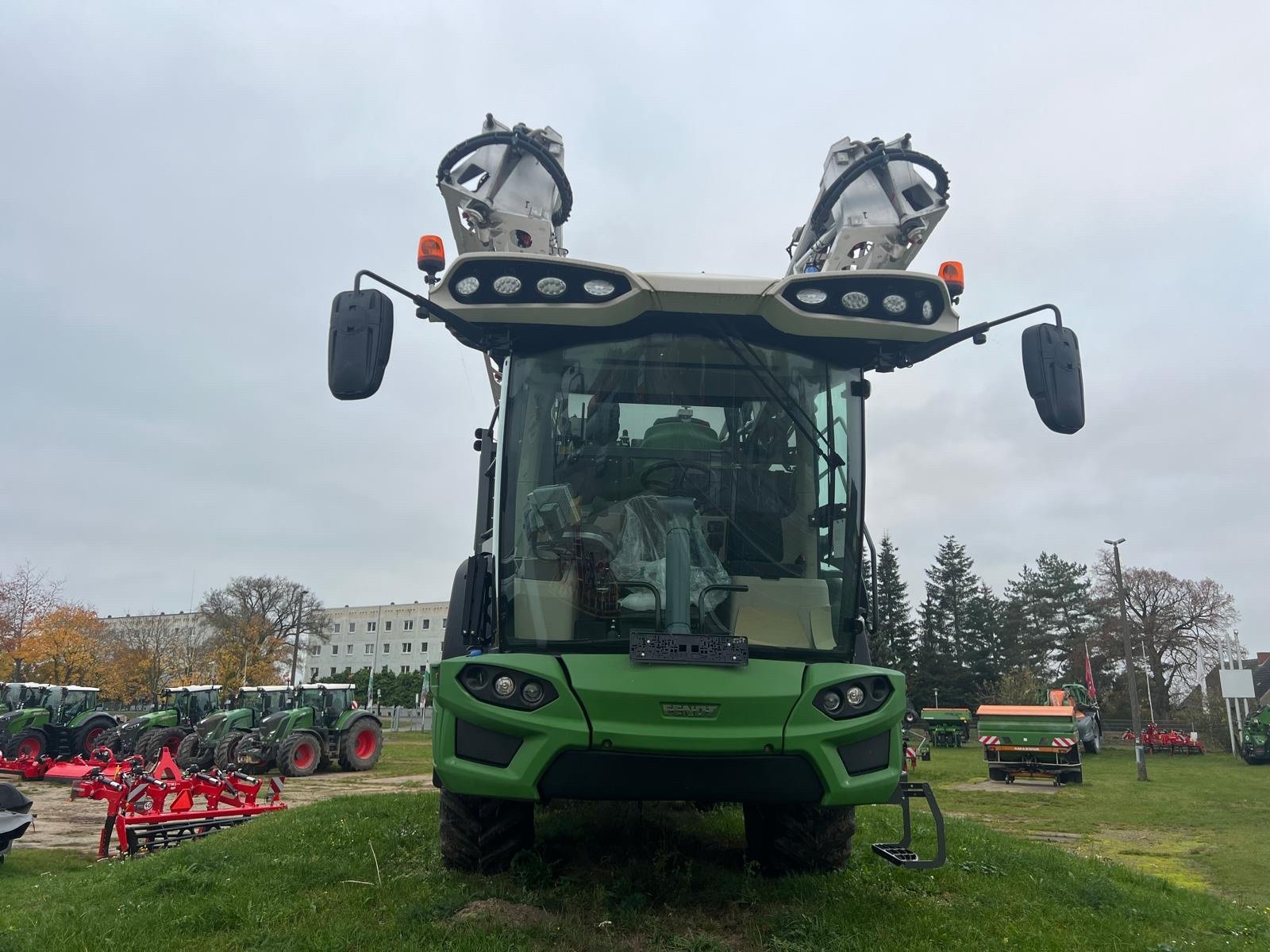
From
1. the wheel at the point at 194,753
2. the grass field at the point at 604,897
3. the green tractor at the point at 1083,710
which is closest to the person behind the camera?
the grass field at the point at 604,897

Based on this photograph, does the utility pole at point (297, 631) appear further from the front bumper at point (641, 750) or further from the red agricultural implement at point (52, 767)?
the front bumper at point (641, 750)

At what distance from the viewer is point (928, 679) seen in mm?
53406

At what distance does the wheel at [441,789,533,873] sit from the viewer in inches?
187

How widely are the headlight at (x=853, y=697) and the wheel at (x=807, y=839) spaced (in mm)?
1257

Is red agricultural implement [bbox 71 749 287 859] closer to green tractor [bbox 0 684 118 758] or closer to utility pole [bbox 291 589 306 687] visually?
green tractor [bbox 0 684 118 758]

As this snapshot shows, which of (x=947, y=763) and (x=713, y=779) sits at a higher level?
(x=713, y=779)

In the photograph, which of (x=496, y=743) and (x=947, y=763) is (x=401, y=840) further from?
(x=947, y=763)

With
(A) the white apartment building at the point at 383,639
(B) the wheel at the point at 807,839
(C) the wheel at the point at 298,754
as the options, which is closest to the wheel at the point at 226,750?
(C) the wheel at the point at 298,754

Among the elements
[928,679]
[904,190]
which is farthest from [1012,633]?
[904,190]

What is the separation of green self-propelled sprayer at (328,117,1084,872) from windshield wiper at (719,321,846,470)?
1cm

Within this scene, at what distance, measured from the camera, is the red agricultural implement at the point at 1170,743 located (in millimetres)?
34594

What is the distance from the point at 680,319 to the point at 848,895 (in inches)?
128

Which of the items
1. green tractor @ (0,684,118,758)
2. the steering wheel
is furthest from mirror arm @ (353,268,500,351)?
green tractor @ (0,684,118,758)

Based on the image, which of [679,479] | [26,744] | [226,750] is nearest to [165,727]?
[26,744]
